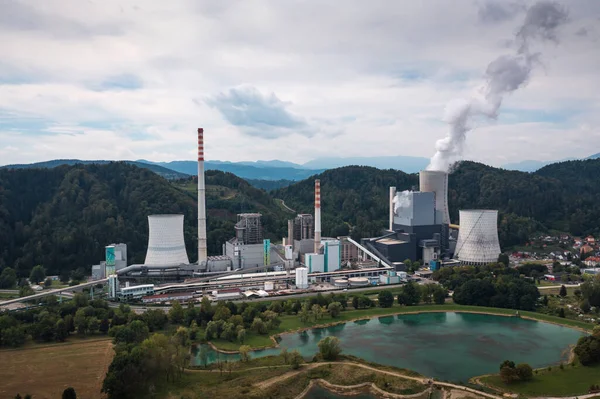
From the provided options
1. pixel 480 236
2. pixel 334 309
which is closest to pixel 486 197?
pixel 480 236

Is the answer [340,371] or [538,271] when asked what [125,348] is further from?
[538,271]

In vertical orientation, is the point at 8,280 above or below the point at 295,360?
above

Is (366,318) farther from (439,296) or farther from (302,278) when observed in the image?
(302,278)

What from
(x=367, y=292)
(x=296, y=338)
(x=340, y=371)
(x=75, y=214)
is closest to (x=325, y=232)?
(x=367, y=292)

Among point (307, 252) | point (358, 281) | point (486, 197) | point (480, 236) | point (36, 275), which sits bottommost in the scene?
point (358, 281)

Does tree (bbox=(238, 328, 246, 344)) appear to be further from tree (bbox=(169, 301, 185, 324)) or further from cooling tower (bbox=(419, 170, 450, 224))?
cooling tower (bbox=(419, 170, 450, 224))

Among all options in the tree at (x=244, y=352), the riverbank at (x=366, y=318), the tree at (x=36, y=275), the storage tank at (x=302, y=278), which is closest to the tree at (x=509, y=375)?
the riverbank at (x=366, y=318)

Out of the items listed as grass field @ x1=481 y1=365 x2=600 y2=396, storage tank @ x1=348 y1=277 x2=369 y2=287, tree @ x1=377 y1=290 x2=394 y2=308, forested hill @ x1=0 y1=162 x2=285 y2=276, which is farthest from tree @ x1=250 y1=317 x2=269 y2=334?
forested hill @ x1=0 y1=162 x2=285 y2=276
